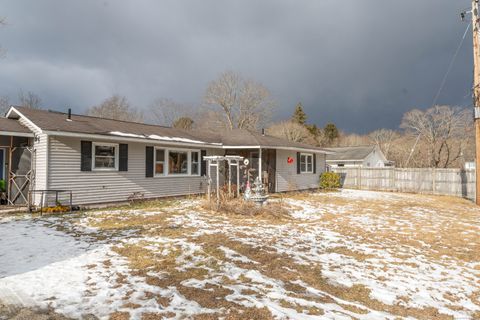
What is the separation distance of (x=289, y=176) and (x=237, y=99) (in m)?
23.3

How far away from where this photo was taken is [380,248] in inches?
237

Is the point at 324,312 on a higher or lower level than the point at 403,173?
lower

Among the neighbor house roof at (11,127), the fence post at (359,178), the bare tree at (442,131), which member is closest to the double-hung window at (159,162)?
the neighbor house roof at (11,127)

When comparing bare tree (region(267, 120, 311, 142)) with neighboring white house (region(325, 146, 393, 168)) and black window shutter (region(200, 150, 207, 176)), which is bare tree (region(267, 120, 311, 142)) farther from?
black window shutter (region(200, 150, 207, 176))

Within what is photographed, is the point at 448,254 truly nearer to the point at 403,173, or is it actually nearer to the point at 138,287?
the point at 138,287

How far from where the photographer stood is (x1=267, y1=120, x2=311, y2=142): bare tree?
41594mm

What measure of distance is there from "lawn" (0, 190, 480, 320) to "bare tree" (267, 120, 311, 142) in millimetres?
33668

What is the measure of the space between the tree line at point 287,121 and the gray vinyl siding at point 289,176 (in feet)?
59.4

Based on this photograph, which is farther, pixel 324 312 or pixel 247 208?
pixel 247 208

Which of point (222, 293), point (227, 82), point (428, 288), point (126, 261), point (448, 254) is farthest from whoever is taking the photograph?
point (227, 82)

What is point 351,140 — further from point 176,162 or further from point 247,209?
point 247,209

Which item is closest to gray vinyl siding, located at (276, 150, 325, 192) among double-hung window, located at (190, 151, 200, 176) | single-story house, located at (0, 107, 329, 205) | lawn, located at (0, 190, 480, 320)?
single-story house, located at (0, 107, 329, 205)

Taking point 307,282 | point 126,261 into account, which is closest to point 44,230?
point 126,261

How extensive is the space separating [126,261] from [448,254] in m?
6.22
